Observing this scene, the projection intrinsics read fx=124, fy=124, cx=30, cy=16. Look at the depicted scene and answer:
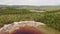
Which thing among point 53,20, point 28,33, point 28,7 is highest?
point 28,7

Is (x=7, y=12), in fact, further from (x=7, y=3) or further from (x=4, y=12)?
(x=7, y=3)

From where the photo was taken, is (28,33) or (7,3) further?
(7,3)

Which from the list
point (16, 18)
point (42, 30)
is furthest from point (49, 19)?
point (16, 18)

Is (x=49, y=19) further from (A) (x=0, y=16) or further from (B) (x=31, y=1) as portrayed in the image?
(A) (x=0, y=16)

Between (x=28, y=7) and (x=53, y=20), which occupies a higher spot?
(x=28, y=7)

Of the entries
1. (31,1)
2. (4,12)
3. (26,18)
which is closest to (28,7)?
(31,1)

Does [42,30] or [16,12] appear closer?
[42,30]
